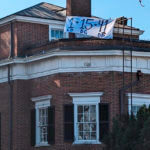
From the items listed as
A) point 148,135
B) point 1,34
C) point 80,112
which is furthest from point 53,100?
point 148,135

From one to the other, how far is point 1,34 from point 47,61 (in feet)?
14.4

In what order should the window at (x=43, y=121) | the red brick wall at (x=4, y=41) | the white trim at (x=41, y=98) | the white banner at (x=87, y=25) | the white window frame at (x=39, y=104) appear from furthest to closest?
the red brick wall at (x=4, y=41), the white banner at (x=87, y=25), the white window frame at (x=39, y=104), the white trim at (x=41, y=98), the window at (x=43, y=121)

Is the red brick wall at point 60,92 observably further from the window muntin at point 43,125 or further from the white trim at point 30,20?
the white trim at point 30,20

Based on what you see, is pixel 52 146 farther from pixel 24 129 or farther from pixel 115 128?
pixel 115 128

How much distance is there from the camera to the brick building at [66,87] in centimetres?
3055

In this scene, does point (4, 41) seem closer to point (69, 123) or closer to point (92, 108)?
point (69, 123)

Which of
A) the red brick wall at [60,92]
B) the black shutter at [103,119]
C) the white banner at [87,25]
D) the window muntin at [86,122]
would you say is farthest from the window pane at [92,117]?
the white banner at [87,25]

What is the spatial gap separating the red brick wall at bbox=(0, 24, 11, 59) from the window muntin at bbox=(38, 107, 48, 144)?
4.10 metres

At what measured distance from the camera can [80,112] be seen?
30.7 metres

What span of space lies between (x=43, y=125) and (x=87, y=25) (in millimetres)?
5540

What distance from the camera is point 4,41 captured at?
34.7 metres

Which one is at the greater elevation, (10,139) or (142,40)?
(142,40)

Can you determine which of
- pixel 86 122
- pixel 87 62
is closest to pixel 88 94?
pixel 86 122

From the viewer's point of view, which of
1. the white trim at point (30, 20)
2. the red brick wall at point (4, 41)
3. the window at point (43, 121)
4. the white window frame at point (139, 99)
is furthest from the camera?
the red brick wall at point (4, 41)
